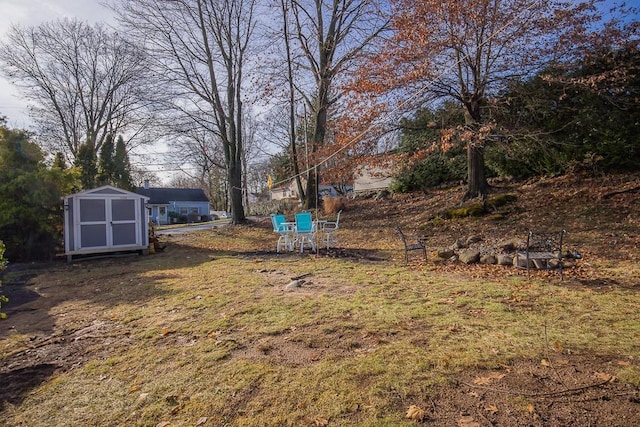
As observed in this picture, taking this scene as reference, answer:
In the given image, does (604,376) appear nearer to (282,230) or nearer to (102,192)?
(282,230)

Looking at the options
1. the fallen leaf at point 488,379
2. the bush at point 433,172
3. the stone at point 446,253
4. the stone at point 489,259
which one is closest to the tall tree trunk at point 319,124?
the bush at point 433,172

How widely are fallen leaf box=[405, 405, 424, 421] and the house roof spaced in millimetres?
39863

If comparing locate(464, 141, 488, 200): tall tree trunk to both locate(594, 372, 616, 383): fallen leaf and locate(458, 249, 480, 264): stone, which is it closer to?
locate(458, 249, 480, 264): stone

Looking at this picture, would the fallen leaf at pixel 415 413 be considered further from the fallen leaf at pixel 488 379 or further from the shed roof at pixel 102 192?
the shed roof at pixel 102 192

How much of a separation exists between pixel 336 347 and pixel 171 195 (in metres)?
40.9

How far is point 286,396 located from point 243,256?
688cm

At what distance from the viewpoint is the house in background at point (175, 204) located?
37.2 meters

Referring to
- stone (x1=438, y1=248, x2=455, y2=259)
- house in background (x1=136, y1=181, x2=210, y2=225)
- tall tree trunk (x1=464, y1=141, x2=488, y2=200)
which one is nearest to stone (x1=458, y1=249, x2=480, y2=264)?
stone (x1=438, y1=248, x2=455, y2=259)

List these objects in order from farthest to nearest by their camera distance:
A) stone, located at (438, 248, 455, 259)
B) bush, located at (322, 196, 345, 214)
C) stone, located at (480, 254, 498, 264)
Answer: bush, located at (322, 196, 345, 214) < stone, located at (438, 248, 455, 259) < stone, located at (480, 254, 498, 264)

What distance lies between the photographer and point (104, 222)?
10062 millimetres

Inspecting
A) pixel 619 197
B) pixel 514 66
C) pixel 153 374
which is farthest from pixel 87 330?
pixel 619 197

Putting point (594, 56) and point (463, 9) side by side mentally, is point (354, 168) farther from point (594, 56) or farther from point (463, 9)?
point (594, 56)

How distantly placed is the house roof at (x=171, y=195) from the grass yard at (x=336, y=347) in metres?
34.0

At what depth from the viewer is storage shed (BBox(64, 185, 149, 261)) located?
9578 millimetres
